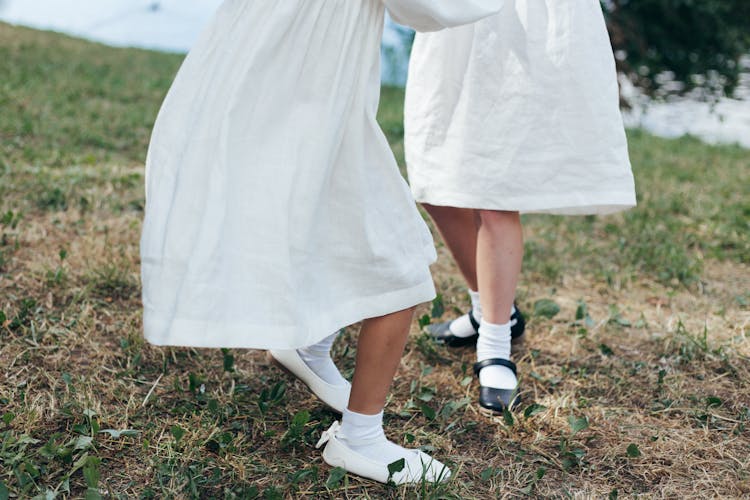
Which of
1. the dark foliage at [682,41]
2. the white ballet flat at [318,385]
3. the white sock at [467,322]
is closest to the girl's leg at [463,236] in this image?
the white sock at [467,322]

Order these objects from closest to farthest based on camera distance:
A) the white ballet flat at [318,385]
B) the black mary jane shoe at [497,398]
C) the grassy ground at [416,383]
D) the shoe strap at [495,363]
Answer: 1. the grassy ground at [416,383]
2. the white ballet flat at [318,385]
3. the black mary jane shoe at [497,398]
4. the shoe strap at [495,363]

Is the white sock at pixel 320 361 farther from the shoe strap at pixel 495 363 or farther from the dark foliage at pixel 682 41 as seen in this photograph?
the dark foliage at pixel 682 41

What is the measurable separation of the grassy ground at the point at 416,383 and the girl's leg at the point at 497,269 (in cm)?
11

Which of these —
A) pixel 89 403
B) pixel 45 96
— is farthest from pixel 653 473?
pixel 45 96

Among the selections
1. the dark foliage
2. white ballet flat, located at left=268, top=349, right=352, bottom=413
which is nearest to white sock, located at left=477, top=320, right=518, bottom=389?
white ballet flat, located at left=268, top=349, right=352, bottom=413

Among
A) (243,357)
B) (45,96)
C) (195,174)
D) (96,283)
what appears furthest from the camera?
(45,96)

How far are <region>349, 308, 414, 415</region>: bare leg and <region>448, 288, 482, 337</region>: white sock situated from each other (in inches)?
32.7

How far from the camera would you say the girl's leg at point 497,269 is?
2.29m

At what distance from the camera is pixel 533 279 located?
327 cm

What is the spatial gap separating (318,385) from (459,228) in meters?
0.75

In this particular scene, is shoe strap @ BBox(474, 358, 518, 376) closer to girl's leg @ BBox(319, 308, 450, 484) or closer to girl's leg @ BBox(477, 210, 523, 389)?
girl's leg @ BBox(477, 210, 523, 389)

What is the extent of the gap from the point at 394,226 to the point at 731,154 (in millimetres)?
5567

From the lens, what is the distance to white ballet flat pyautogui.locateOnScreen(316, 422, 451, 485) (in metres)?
1.81

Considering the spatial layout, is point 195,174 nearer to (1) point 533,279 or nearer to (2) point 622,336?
(2) point 622,336
